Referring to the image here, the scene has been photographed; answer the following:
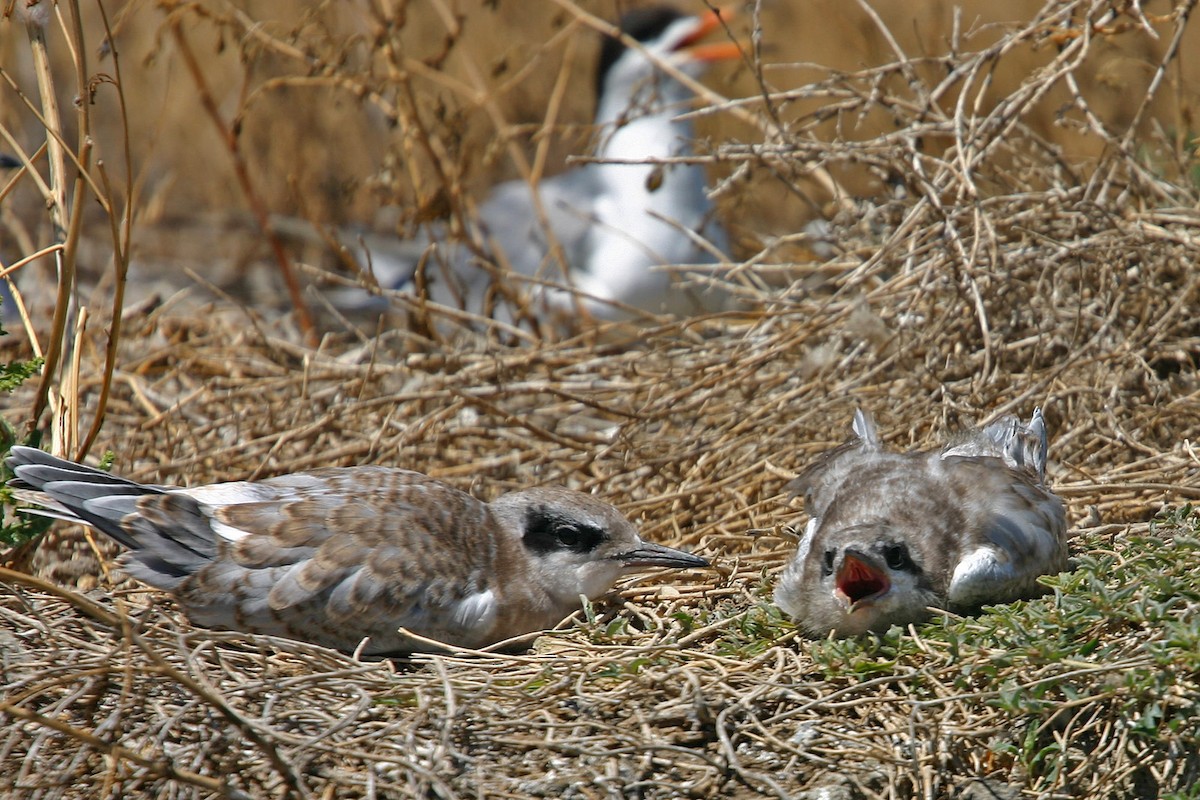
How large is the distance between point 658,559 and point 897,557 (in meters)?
0.75

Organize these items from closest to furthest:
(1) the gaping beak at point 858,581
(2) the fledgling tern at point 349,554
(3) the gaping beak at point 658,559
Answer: (1) the gaping beak at point 858,581
(2) the fledgling tern at point 349,554
(3) the gaping beak at point 658,559

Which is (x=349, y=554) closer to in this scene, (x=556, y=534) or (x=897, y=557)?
(x=556, y=534)

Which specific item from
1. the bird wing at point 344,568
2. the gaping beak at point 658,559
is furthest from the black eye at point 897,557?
the bird wing at point 344,568

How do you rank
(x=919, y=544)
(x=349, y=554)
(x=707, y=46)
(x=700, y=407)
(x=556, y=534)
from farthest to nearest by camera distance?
(x=707, y=46) < (x=700, y=407) < (x=556, y=534) < (x=349, y=554) < (x=919, y=544)

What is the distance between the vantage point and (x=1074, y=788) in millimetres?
2762

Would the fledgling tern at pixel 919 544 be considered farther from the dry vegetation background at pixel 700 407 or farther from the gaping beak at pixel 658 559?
the gaping beak at pixel 658 559

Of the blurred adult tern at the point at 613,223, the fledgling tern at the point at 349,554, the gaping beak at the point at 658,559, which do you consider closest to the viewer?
the fledgling tern at the point at 349,554

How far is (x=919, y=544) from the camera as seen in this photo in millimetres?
3426

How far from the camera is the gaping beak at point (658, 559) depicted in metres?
3.75

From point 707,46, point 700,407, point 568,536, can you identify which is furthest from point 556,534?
point 707,46

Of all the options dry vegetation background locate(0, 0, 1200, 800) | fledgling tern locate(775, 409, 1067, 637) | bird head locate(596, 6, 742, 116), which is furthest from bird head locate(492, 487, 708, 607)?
bird head locate(596, 6, 742, 116)

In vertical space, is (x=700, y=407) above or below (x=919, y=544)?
above

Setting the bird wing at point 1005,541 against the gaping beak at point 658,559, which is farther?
the gaping beak at point 658,559

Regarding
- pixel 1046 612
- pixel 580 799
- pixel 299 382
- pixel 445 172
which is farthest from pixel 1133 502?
pixel 445 172
